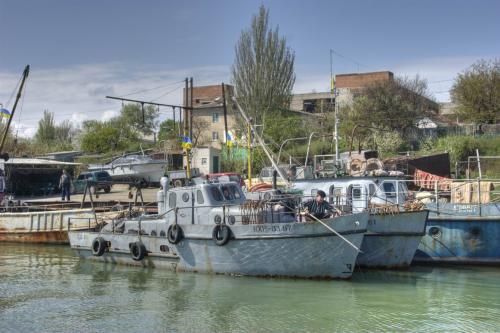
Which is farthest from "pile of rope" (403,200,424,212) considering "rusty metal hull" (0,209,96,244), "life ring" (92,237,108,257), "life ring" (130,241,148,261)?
"rusty metal hull" (0,209,96,244)

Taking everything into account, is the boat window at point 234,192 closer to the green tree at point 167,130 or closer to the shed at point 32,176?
the shed at point 32,176

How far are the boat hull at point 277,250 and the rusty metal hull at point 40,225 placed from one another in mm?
8076

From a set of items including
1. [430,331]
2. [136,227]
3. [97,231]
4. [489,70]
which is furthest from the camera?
[489,70]

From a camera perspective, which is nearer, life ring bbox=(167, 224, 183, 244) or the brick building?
life ring bbox=(167, 224, 183, 244)

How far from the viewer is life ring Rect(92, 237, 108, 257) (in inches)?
686

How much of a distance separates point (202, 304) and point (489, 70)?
3407 centimetres

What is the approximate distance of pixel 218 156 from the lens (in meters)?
41.3

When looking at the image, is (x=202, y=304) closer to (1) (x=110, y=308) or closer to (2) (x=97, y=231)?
(1) (x=110, y=308)

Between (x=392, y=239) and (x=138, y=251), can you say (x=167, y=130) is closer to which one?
(x=138, y=251)

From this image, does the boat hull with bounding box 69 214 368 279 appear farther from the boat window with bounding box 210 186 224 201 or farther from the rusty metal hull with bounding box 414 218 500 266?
the rusty metal hull with bounding box 414 218 500 266

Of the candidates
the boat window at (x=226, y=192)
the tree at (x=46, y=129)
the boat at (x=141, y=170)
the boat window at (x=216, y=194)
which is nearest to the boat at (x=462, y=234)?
the boat window at (x=226, y=192)

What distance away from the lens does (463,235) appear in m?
16.6

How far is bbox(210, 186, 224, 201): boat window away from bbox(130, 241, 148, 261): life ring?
2.69 meters

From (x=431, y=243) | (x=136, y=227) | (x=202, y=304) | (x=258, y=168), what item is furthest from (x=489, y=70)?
(x=202, y=304)
